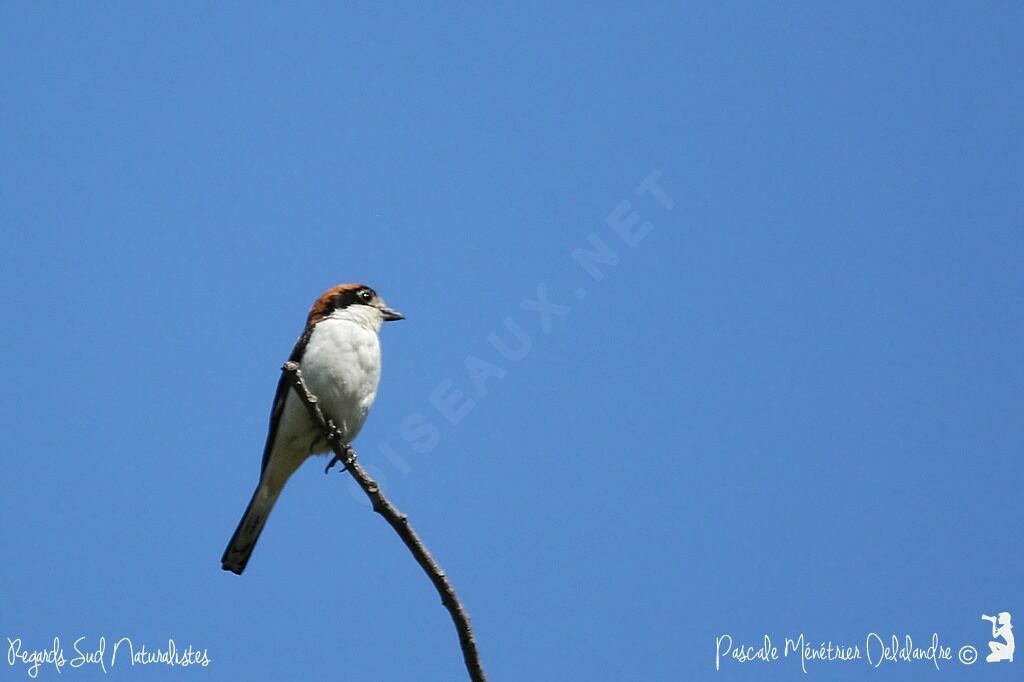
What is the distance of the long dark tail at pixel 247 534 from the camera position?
815 centimetres

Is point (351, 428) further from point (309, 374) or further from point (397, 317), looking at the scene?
point (397, 317)

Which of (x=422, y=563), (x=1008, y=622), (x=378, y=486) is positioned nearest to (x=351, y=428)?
(x=378, y=486)

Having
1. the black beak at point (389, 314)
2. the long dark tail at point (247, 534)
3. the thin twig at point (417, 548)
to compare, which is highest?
the black beak at point (389, 314)

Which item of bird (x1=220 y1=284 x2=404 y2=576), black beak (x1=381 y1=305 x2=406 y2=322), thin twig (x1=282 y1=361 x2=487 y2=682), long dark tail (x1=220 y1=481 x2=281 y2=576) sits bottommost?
thin twig (x1=282 y1=361 x2=487 y2=682)

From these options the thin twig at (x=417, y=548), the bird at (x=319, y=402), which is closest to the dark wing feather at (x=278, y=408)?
the bird at (x=319, y=402)

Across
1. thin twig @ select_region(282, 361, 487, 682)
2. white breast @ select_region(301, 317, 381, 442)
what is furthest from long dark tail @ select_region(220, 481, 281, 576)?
thin twig @ select_region(282, 361, 487, 682)

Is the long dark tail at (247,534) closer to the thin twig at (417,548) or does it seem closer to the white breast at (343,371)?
the white breast at (343,371)

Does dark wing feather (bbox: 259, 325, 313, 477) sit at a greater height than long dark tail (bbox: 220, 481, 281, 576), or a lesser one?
greater

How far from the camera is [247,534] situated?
26.9ft

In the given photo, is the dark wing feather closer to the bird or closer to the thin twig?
the bird

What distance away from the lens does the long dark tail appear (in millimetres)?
8148

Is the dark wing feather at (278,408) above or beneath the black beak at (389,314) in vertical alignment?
beneath

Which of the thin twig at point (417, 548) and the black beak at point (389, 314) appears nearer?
the thin twig at point (417, 548)

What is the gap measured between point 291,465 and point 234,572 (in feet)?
3.08
